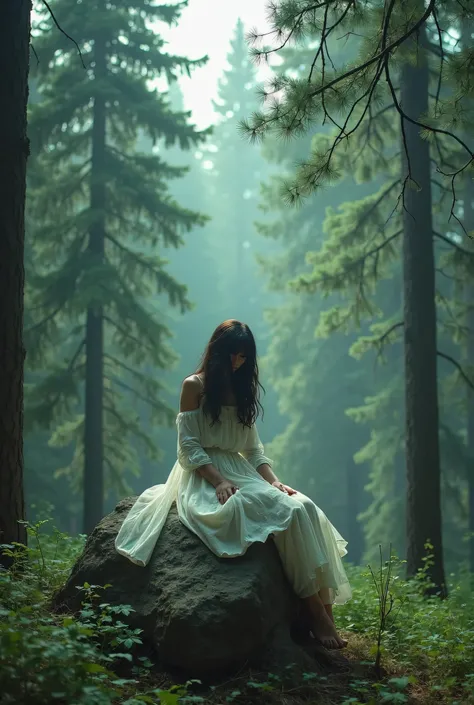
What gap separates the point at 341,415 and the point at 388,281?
5.42 meters

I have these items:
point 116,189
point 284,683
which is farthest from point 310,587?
point 116,189

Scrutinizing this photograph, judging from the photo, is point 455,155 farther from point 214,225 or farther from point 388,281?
point 214,225

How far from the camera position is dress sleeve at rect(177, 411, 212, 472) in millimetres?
5082

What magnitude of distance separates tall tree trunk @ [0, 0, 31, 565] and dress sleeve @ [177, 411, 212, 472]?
1.40 metres

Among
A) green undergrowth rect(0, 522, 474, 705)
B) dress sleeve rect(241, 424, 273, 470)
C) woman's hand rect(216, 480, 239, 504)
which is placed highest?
dress sleeve rect(241, 424, 273, 470)

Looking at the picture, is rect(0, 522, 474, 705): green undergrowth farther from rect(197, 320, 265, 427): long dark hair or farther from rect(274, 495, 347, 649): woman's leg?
rect(197, 320, 265, 427): long dark hair

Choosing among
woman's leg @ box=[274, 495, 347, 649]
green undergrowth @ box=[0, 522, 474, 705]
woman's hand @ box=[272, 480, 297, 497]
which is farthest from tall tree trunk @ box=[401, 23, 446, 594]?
woman's leg @ box=[274, 495, 347, 649]

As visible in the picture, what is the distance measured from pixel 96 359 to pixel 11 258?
728 centimetres

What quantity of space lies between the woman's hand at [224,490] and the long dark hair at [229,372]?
525mm

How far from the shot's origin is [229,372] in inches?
211

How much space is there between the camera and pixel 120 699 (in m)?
3.80

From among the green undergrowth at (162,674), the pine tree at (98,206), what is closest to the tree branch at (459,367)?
the green undergrowth at (162,674)

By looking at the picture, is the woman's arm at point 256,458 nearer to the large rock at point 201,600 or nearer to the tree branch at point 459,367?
the large rock at point 201,600

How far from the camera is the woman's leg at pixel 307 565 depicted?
4598mm
